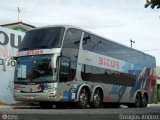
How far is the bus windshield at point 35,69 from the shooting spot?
70.0 feet

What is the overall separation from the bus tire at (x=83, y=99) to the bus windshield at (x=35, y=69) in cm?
213

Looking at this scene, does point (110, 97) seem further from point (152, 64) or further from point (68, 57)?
point (152, 64)

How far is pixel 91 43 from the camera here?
23.8m

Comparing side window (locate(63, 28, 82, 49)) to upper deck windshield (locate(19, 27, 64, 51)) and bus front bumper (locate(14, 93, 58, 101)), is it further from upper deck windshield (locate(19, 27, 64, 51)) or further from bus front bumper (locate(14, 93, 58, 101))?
bus front bumper (locate(14, 93, 58, 101))

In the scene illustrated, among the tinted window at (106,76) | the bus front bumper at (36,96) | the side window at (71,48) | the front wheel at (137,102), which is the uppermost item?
the side window at (71,48)

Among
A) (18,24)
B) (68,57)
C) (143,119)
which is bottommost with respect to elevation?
(143,119)

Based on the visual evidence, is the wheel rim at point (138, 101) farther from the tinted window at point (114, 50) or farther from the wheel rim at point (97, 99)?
the wheel rim at point (97, 99)

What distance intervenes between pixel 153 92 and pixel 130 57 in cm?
461

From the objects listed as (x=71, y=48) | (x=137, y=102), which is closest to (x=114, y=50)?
(x=137, y=102)

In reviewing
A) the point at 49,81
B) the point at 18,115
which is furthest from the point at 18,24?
the point at 18,115

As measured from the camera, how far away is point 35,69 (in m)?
21.6

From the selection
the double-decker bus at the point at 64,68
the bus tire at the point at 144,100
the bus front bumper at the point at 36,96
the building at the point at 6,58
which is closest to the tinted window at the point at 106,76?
the double-decker bus at the point at 64,68

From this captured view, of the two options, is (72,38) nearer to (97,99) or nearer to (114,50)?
(97,99)

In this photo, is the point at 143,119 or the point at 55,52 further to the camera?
the point at 55,52
